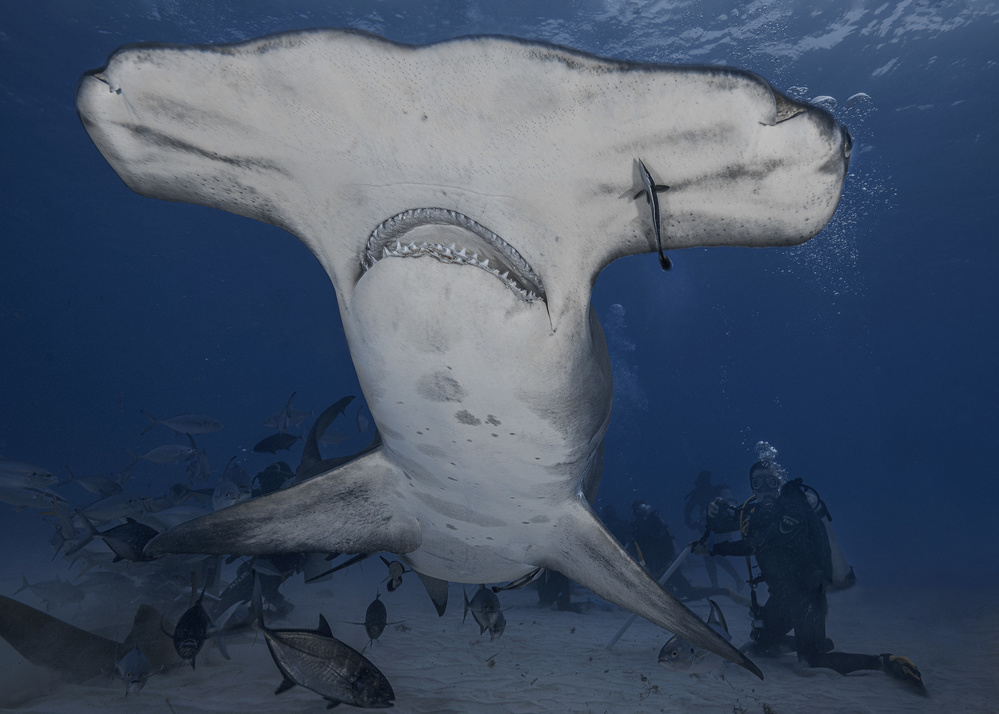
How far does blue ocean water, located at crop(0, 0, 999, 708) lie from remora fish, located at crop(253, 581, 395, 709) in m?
7.22

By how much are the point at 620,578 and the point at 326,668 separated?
2.18 meters

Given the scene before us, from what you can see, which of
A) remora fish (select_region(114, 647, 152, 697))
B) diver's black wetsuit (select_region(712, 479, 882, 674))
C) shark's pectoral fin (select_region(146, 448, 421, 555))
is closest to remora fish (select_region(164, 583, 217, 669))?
remora fish (select_region(114, 647, 152, 697))

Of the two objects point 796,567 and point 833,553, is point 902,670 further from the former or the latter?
point 796,567

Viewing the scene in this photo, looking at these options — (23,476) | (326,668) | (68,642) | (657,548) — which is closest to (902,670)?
(657,548)

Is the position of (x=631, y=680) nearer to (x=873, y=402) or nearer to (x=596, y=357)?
(x=596, y=357)

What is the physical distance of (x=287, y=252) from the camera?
38.1 meters

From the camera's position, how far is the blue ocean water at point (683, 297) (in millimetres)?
17438

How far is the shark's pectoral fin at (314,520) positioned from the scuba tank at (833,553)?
5.05m

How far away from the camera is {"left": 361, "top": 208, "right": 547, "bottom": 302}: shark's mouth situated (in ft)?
5.52

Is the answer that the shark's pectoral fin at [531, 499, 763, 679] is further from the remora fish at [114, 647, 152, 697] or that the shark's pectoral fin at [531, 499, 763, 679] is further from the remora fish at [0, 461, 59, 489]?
the remora fish at [0, 461, 59, 489]

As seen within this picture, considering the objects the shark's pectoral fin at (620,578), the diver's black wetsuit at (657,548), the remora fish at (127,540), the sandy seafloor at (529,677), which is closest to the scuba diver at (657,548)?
the diver's black wetsuit at (657,548)

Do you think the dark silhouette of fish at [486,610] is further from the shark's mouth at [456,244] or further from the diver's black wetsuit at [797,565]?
the shark's mouth at [456,244]

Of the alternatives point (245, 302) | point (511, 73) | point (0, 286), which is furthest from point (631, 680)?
point (0, 286)

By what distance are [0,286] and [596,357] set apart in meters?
77.1
